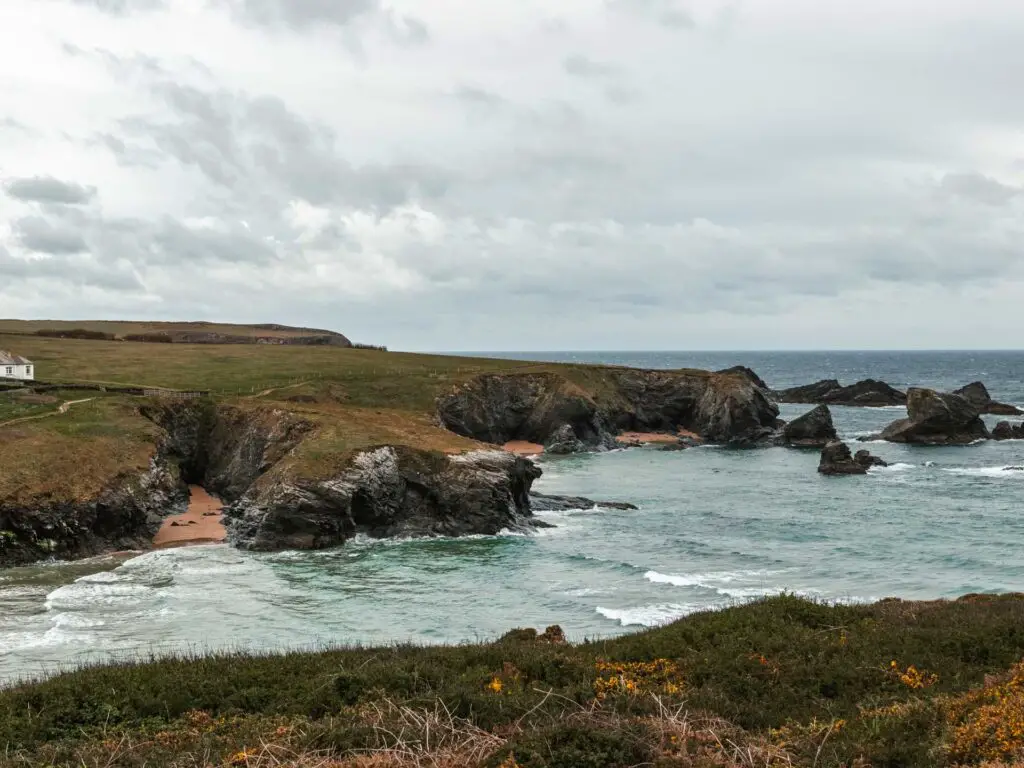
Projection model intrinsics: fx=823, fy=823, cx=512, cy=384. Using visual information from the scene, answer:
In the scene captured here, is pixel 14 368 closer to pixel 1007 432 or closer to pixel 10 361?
pixel 10 361

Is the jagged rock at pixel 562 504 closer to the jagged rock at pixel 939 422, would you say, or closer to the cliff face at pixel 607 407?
the cliff face at pixel 607 407

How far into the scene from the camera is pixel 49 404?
62.4m

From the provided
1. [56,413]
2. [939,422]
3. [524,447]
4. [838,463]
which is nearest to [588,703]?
[56,413]

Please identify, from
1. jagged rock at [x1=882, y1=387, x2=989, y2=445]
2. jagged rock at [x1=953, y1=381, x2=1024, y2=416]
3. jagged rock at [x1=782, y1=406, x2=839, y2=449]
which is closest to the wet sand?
jagged rock at [x1=782, y1=406, x2=839, y2=449]

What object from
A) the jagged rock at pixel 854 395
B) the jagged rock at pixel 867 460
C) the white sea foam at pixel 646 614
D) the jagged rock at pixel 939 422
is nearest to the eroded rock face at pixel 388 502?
the white sea foam at pixel 646 614

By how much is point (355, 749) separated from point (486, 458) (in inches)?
1728

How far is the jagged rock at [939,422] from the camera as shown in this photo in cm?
10069

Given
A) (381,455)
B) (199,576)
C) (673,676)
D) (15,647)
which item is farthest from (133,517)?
(673,676)

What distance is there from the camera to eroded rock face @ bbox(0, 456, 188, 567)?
44.2m

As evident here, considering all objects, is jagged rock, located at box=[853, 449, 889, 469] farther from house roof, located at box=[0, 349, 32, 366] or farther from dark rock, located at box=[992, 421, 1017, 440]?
house roof, located at box=[0, 349, 32, 366]

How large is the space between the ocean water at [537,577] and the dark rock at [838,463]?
426 inches

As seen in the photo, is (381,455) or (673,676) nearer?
(673,676)

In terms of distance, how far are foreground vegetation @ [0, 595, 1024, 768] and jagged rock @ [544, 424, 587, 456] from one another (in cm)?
7153

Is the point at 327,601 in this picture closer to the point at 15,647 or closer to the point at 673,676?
the point at 15,647
